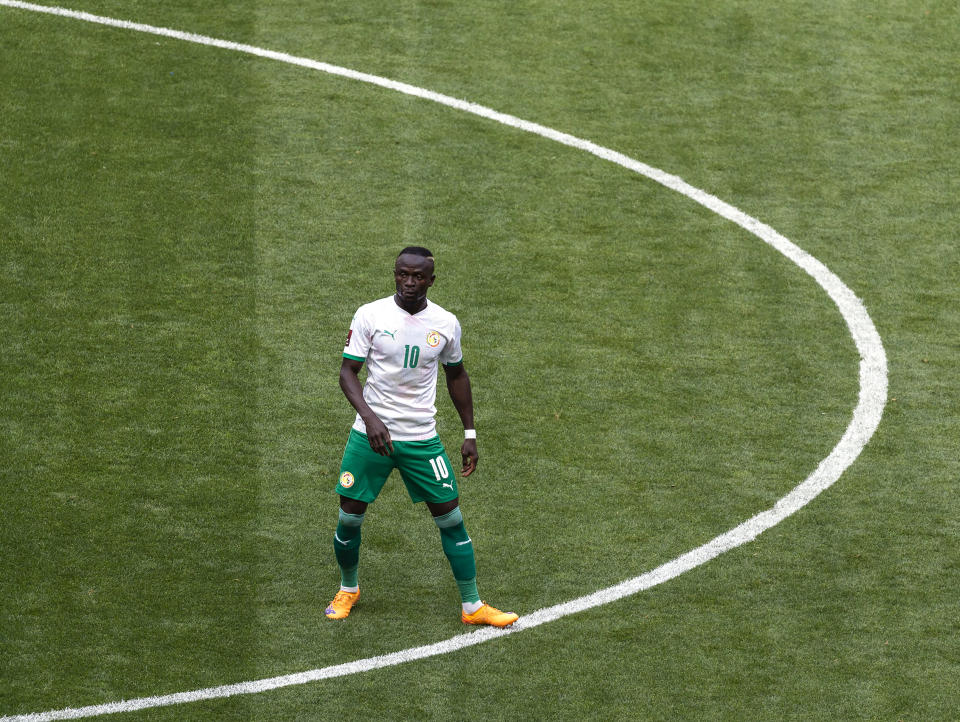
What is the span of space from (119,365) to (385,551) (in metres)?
2.99

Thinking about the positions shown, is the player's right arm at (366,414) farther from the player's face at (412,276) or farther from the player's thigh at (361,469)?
the player's face at (412,276)

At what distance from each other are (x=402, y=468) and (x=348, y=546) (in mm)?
602

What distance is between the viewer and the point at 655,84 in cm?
1611

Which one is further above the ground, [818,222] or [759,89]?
[759,89]

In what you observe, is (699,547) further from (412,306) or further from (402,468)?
(412,306)

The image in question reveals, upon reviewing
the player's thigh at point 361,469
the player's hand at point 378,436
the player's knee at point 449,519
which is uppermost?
the player's hand at point 378,436

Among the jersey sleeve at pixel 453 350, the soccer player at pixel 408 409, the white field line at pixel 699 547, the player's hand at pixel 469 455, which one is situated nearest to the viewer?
the white field line at pixel 699 547

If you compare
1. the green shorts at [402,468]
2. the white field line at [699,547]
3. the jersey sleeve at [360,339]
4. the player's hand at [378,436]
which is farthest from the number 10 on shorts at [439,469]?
the white field line at [699,547]

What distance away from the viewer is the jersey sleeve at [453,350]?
361 inches

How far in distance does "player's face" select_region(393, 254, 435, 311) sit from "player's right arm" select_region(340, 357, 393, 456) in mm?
490

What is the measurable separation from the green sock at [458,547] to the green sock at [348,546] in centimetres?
49

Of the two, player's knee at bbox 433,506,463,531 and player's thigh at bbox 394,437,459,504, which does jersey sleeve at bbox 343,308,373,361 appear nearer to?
player's thigh at bbox 394,437,459,504

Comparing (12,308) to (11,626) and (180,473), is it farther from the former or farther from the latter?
(11,626)

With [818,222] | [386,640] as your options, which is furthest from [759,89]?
[386,640]
